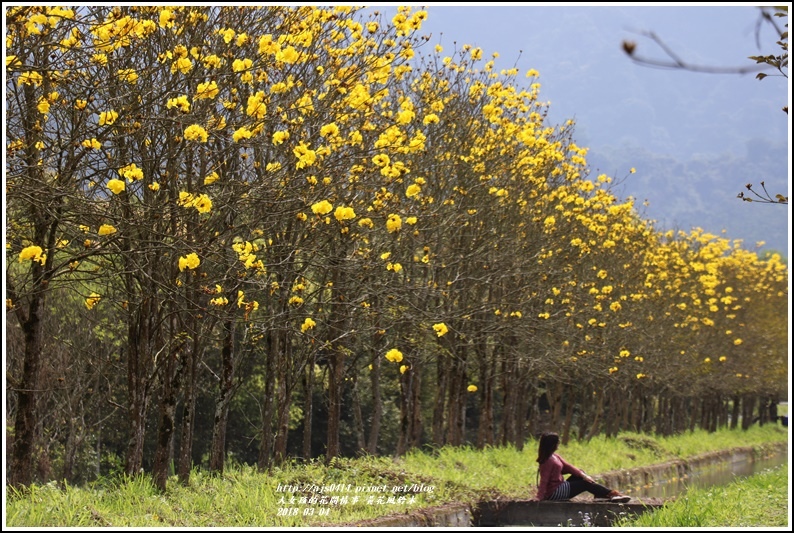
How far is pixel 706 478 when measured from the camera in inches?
1090

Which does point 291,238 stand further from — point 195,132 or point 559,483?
point 195,132

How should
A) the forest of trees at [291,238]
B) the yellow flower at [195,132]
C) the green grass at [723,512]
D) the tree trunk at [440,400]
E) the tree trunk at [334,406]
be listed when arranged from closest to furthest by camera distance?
the yellow flower at [195,132] → the forest of trees at [291,238] → the green grass at [723,512] → the tree trunk at [334,406] → the tree trunk at [440,400]

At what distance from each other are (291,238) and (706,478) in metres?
19.6

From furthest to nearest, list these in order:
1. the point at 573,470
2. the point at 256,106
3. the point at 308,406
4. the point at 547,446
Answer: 1. the point at 308,406
2. the point at 547,446
3. the point at 573,470
4. the point at 256,106

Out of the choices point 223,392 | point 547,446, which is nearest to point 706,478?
point 547,446

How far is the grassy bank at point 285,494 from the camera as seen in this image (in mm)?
8828

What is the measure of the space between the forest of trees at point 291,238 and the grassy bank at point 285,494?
0.70 metres

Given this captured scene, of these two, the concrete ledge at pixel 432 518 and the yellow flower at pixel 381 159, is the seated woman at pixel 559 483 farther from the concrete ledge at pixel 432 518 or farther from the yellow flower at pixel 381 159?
the yellow flower at pixel 381 159

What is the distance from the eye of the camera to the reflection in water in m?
21.4

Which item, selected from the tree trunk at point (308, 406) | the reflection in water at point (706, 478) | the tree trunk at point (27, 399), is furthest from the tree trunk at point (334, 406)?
the tree trunk at point (27, 399)

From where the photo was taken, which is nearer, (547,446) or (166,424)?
(166,424)

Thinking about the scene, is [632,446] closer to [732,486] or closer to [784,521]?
[732,486]

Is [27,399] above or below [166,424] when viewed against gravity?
above

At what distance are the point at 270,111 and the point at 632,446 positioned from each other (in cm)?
2360
